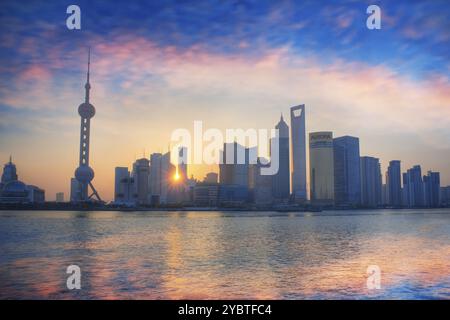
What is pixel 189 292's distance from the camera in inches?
1064
